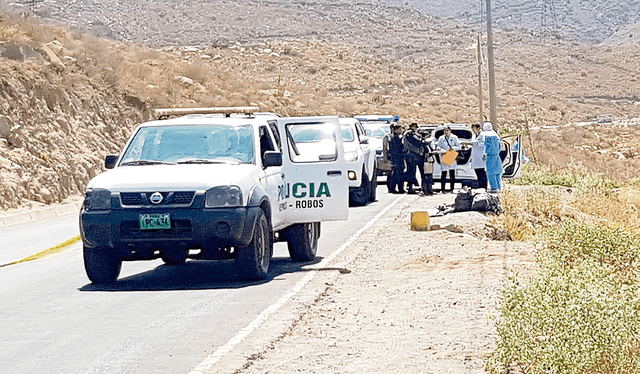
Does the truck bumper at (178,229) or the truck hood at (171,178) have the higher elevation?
the truck hood at (171,178)

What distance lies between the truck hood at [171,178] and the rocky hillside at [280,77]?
630 inches

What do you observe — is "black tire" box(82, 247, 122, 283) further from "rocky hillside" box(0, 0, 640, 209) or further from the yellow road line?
"rocky hillside" box(0, 0, 640, 209)

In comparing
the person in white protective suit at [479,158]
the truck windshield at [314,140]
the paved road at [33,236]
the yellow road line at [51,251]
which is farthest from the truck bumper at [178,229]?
the person in white protective suit at [479,158]

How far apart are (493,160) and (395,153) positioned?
3.76m

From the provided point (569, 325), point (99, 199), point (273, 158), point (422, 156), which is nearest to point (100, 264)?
point (99, 199)

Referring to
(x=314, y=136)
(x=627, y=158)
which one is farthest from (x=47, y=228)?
(x=627, y=158)

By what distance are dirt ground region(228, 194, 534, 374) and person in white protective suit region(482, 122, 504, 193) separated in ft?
24.2

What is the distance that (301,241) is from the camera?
14.2 meters

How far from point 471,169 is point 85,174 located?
36.5 ft

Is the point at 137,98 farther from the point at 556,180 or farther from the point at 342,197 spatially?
the point at 342,197

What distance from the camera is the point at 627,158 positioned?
43781 millimetres

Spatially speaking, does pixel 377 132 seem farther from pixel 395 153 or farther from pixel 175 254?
pixel 175 254

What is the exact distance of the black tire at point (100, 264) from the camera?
40.0 feet

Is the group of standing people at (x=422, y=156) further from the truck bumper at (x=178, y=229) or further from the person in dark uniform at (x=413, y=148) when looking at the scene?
the truck bumper at (x=178, y=229)
